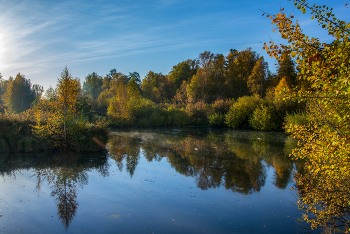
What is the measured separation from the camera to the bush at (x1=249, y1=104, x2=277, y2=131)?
29297 mm

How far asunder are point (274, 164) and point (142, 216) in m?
9.12

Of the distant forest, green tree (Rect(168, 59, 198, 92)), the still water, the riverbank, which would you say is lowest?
the still water

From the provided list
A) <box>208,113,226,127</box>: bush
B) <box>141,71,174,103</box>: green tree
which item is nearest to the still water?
<box>208,113,226,127</box>: bush

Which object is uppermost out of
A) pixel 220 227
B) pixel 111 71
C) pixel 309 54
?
pixel 111 71

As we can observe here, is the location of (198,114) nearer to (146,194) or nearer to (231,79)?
(231,79)

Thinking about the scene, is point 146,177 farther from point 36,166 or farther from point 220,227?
point 36,166

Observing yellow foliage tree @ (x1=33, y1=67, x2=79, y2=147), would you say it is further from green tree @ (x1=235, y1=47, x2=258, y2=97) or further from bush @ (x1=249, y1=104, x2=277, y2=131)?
green tree @ (x1=235, y1=47, x2=258, y2=97)

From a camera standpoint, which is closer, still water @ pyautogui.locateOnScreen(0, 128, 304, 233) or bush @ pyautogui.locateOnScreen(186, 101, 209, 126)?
still water @ pyautogui.locateOnScreen(0, 128, 304, 233)

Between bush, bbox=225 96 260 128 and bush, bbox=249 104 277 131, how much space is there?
81.1 inches

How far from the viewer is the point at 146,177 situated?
10.3 meters

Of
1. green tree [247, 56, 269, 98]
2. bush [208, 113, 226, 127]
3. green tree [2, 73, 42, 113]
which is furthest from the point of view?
green tree [2, 73, 42, 113]

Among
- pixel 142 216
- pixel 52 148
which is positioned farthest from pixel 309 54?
pixel 52 148

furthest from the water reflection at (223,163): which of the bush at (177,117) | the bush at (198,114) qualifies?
the bush at (198,114)

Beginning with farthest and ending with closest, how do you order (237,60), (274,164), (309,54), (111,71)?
1. (111,71)
2. (237,60)
3. (274,164)
4. (309,54)
